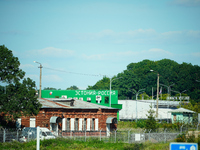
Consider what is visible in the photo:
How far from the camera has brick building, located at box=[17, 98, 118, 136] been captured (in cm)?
4903

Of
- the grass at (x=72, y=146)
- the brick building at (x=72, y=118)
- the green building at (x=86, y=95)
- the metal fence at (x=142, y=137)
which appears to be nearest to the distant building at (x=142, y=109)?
the green building at (x=86, y=95)

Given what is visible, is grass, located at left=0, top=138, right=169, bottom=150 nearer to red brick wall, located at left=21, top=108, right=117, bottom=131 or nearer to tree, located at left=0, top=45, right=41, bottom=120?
tree, located at left=0, top=45, right=41, bottom=120

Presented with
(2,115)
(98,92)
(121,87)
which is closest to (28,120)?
(2,115)

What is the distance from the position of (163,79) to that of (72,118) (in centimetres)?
10197

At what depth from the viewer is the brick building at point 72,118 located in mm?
49031

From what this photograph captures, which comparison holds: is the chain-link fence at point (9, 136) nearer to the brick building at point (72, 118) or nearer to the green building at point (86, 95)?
the brick building at point (72, 118)

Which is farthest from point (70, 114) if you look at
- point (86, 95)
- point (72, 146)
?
point (86, 95)

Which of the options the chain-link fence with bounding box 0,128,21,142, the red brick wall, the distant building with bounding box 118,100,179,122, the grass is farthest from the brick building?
the distant building with bounding box 118,100,179,122

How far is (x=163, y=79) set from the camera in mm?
150750

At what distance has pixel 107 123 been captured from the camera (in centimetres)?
5622

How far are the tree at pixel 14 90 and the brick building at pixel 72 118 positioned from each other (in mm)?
7112

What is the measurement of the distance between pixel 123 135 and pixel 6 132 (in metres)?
13.0

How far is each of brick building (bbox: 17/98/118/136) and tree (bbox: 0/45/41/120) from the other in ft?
23.3

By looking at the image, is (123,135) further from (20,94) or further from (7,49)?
(7,49)
